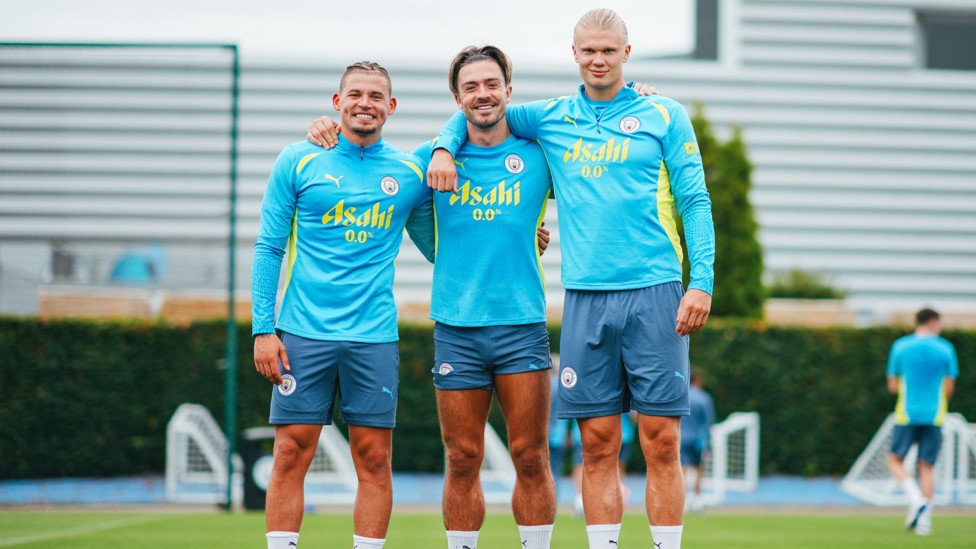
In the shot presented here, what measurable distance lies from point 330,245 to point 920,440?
8849mm

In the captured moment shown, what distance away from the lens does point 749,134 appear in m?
27.8

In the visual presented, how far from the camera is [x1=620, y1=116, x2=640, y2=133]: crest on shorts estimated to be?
500cm

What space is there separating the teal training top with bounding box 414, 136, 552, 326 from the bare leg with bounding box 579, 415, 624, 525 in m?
0.66

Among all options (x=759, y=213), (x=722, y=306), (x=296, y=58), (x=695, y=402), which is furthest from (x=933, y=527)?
(x=296, y=58)

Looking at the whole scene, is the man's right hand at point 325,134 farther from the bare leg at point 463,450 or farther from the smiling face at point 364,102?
the bare leg at point 463,450

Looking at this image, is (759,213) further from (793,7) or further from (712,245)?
(712,245)

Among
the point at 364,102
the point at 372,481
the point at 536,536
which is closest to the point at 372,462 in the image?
the point at 372,481

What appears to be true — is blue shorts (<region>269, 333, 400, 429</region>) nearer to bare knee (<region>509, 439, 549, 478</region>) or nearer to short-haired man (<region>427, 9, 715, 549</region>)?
bare knee (<region>509, 439, 549, 478</region>)

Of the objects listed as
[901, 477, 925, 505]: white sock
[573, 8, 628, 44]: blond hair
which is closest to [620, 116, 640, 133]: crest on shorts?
[573, 8, 628, 44]: blond hair

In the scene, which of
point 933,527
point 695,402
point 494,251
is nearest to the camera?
point 494,251

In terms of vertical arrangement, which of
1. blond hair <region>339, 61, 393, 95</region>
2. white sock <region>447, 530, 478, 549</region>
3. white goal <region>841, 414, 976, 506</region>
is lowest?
white goal <region>841, 414, 976, 506</region>

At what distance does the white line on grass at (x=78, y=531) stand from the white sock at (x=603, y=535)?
560cm

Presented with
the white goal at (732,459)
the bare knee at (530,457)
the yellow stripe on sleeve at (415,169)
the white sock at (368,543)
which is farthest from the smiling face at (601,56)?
the white goal at (732,459)

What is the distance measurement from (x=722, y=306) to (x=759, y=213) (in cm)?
911
